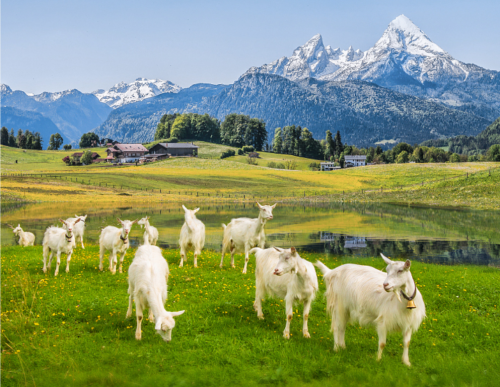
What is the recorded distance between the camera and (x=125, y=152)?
577 ft

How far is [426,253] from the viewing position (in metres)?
29.1

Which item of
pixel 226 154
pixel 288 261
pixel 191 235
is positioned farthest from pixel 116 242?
pixel 226 154

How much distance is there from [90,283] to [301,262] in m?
9.26

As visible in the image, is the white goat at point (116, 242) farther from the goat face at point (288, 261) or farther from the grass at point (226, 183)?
the grass at point (226, 183)

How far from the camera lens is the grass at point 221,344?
27.1 feet

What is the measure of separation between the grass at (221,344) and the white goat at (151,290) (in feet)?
2.20

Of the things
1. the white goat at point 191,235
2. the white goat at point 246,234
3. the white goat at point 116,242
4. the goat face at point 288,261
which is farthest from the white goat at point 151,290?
the white goat at point 191,235

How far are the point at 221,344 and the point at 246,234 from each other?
30.0 feet

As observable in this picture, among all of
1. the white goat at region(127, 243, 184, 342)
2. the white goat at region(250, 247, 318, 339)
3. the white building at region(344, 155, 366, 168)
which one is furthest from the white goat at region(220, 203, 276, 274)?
the white building at region(344, 155, 366, 168)

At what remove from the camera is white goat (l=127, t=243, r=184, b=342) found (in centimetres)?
909

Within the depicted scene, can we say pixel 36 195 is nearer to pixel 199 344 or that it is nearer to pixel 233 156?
pixel 199 344

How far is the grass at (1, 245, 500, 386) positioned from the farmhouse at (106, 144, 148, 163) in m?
161

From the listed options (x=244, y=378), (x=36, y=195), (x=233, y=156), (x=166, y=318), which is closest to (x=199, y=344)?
(x=166, y=318)

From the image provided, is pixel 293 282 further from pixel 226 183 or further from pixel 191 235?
pixel 226 183
